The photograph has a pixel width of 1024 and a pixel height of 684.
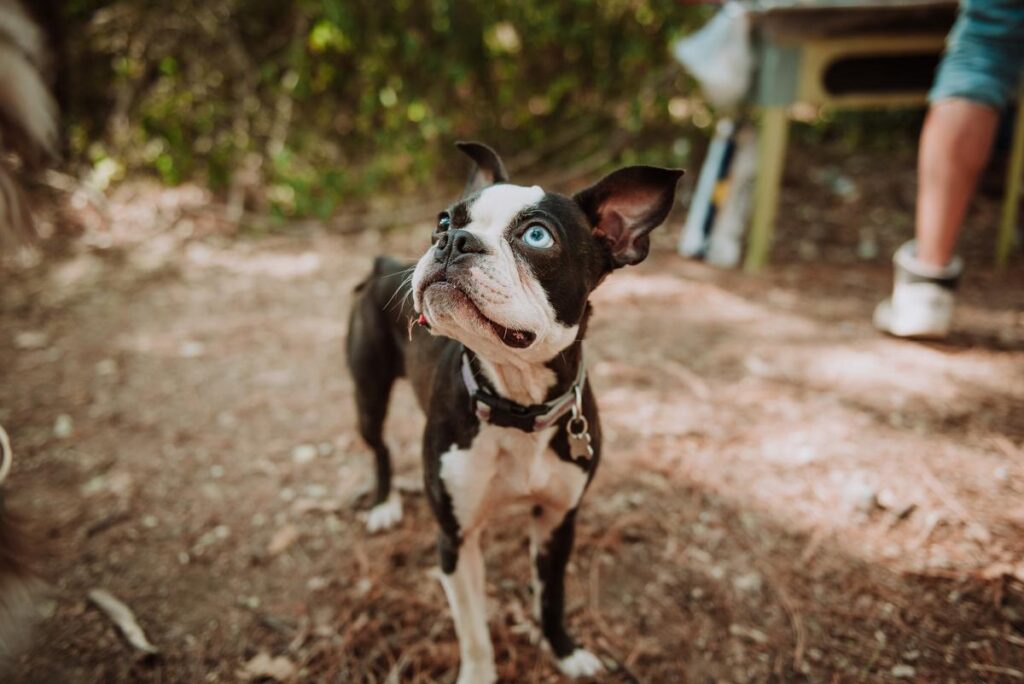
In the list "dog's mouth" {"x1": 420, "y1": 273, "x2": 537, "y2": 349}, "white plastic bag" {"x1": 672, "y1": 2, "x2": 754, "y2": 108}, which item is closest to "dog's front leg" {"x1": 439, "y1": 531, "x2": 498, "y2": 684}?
"dog's mouth" {"x1": 420, "y1": 273, "x2": 537, "y2": 349}

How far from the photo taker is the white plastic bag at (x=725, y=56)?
13.4 ft

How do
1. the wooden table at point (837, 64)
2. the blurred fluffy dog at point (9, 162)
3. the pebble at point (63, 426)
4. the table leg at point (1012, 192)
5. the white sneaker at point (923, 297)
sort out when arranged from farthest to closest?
1. the table leg at point (1012, 192)
2. the wooden table at point (837, 64)
3. the white sneaker at point (923, 297)
4. the pebble at point (63, 426)
5. the blurred fluffy dog at point (9, 162)

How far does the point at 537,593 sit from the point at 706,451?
1.08 m

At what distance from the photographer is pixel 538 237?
1554 mm

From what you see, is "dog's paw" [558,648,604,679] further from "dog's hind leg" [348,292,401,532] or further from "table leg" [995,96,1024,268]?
"table leg" [995,96,1024,268]

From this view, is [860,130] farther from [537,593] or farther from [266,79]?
[537,593]

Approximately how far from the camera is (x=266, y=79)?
516 cm

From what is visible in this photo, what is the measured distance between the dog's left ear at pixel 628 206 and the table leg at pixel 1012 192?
3572 millimetres

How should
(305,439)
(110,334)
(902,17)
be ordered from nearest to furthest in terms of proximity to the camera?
(305,439) < (902,17) < (110,334)

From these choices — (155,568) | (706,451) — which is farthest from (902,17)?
(155,568)

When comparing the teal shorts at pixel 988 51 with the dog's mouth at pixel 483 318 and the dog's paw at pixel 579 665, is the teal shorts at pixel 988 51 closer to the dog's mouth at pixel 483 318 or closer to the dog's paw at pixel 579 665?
the dog's mouth at pixel 483 318

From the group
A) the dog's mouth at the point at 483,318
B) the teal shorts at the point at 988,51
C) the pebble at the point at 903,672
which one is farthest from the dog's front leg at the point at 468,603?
the teal shorts at the point at 988,51

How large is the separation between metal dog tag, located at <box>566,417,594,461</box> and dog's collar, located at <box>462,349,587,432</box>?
0.03 metres

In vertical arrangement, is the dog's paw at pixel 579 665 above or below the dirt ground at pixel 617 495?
below
